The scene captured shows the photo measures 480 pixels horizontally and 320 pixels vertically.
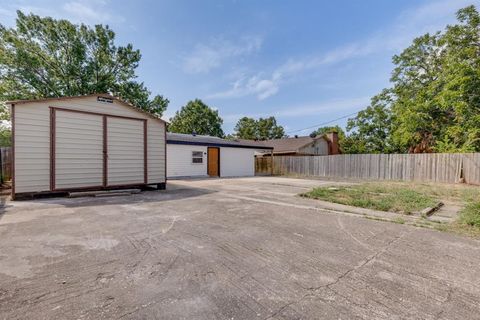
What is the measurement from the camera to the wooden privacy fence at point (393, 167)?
39.4ft

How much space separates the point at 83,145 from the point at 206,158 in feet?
28.8

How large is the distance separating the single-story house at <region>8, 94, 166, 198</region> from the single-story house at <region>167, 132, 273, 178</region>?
4.86m

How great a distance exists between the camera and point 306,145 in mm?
24406

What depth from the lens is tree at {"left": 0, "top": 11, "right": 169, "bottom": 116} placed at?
1730cm

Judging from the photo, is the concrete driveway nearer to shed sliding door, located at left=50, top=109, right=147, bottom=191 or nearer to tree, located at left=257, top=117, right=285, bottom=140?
shed sliding door, located at left=50, top=109, right=147, bottom=191

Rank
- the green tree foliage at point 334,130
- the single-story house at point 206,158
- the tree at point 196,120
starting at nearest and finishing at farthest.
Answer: the single-story house at point 206,158
the green tree foliage at point 334,130
the tree at point 196,120

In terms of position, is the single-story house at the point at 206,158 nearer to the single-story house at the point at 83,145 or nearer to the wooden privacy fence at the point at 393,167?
the wooden privacy fence at the point at 393,167

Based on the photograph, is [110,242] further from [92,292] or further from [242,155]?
[242,155]

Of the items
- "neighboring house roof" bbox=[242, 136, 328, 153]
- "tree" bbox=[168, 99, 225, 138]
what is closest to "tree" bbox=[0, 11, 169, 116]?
"neighboring house roof" bbox=[242, 136, 328, 153]

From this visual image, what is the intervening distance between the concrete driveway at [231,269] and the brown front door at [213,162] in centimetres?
1148

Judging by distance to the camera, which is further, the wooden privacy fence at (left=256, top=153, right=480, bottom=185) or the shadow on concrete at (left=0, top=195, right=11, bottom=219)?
the wooden privacy fence at (left=256, top=153, right=480, bottom=185)

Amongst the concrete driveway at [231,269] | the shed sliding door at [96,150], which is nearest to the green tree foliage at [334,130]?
the shed sliding door at [96,150]

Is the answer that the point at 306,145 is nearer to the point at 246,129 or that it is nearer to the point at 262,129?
the point at 262,129

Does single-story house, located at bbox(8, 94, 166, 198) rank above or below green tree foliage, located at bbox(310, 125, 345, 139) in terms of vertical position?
below
